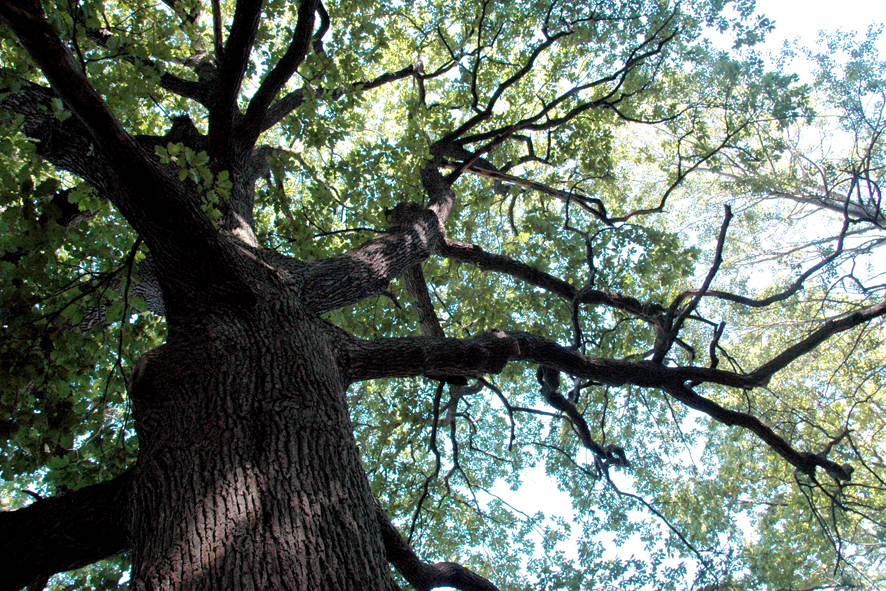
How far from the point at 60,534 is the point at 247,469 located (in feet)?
3.07

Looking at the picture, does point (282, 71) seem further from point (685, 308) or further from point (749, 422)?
point (749, 422)

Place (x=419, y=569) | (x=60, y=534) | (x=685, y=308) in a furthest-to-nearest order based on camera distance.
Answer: (x=685, y=308) < (x=419, y=569) < (x=60, y=534)

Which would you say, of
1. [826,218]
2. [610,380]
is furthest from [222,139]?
[826,218]

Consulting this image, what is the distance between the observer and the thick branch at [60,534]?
2064mm

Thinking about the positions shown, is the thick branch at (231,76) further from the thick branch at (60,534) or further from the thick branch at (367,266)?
the thick branch at (60,534)

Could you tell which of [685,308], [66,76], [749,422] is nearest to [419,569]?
[685,308]

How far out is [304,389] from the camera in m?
2.41

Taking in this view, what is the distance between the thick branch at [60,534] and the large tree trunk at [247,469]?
305mm

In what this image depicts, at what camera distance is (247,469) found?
6.37 ft

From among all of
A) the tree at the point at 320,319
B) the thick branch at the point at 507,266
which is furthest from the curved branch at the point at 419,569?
the thick branch at the point at 507,266

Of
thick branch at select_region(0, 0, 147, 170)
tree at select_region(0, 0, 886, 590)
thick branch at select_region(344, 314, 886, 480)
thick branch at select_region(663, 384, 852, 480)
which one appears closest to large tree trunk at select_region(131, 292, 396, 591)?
tree at select_region(0, 0, 886, 590)

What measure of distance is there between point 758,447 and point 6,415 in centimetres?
1071

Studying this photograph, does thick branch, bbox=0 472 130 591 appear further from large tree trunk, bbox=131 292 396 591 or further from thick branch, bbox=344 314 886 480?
thick branch, bbox=344 314 886 480

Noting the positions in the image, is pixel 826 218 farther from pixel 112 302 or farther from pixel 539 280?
pixel 112 302
